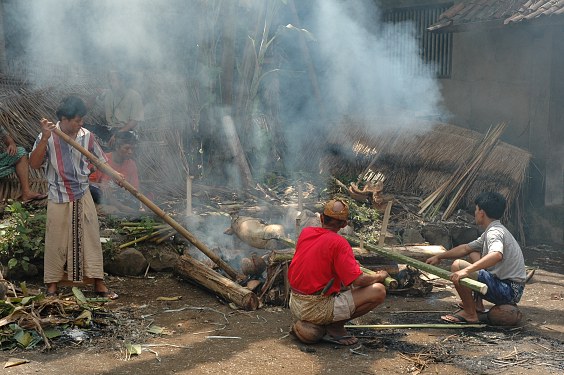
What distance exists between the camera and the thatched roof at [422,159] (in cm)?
1055

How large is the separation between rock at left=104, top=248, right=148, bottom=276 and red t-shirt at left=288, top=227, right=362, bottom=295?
2815 mm

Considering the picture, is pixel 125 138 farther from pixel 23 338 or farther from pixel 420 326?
pixel 420 326

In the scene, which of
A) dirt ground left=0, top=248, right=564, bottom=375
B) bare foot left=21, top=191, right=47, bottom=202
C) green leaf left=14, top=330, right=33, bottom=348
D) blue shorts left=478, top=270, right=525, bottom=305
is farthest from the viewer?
bare foot left=21, top=191, right=47, bottom=202

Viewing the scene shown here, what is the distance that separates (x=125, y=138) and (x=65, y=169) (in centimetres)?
307

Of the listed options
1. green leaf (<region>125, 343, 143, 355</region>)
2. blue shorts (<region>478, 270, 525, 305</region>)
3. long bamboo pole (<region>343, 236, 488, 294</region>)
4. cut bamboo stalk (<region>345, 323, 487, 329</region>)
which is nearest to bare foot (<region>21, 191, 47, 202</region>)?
green leaf (<region>125, 343, 143, 355</region>)

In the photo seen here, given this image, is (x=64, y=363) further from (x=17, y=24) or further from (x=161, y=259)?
(x=17, y=24)

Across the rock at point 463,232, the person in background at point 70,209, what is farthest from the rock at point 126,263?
the rock at point 463,232

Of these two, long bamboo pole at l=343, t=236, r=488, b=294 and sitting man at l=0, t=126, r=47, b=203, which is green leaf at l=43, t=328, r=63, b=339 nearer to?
long bamboo pole at l=343, t=236, r=488, b=294

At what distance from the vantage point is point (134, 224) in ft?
28.1

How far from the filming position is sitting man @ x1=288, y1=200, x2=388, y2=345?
18.6 ft

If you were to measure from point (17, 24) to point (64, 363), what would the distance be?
8846mm

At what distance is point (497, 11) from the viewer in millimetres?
10398

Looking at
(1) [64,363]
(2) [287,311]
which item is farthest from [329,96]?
(1) [64,363]

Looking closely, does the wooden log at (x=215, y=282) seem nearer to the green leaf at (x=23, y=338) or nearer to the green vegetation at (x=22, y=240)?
the green vegetation at (x=22, y=240)
